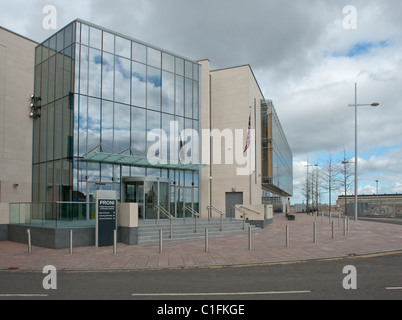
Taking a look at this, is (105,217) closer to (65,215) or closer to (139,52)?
(65,215)

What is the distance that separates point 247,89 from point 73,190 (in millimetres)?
18343

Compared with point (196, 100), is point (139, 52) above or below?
above

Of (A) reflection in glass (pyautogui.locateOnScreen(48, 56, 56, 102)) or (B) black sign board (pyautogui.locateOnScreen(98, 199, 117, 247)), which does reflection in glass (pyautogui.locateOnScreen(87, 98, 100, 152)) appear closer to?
(A) reflection in glass (pyautogui.locateOnScreen(48, 56, 56, 102))

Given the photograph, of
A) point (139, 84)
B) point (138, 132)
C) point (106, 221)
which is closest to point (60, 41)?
point (139, 84)

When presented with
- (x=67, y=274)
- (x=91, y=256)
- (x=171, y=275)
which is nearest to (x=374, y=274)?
(x=171, y=275)

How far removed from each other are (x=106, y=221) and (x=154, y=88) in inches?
548

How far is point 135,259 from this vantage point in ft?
39.4

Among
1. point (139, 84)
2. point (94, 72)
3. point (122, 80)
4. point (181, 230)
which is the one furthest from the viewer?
point (139, 84)

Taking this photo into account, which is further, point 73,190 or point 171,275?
point 73,190

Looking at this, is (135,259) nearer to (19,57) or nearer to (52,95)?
(52,95)

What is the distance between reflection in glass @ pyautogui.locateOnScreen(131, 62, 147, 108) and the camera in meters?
25.0

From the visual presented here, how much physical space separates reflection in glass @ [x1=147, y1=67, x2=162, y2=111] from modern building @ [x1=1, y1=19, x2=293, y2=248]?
0.08 metres

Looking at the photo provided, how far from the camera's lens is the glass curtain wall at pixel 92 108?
21719mm

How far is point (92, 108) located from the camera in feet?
73.6
